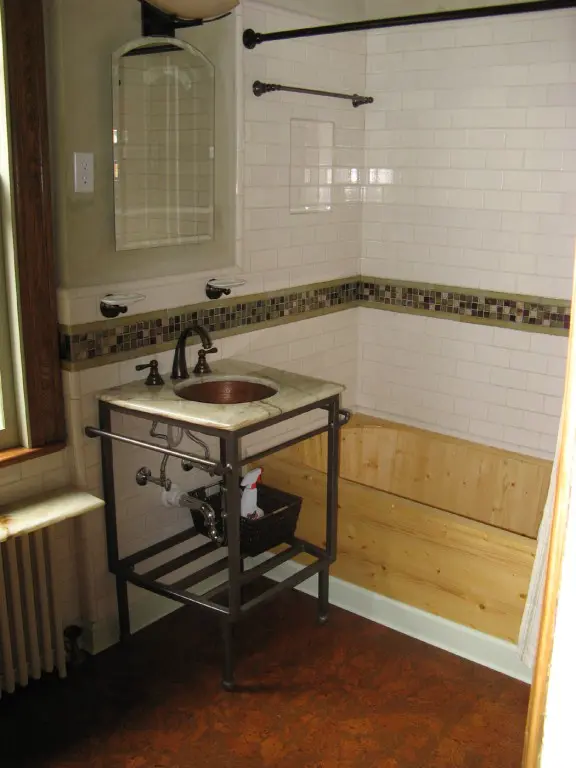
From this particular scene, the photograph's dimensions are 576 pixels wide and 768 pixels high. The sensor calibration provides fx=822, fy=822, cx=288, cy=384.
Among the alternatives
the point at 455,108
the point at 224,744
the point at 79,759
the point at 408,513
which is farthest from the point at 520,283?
the point at 79,759

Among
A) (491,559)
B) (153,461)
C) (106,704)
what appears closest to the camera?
(106,704)

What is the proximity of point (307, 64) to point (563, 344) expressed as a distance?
1612mm

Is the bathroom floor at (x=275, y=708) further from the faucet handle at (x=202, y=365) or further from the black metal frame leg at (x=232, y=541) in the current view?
the faucet handle at (x=202, y=365)

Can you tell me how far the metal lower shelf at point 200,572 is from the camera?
9.33ft

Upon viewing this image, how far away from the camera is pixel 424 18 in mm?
2588

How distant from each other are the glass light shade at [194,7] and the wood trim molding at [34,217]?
39 centimetres

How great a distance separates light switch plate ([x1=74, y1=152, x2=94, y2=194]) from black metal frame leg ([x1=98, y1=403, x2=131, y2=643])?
724 mm

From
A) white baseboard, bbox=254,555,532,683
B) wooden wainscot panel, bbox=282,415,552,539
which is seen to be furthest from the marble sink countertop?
white baseboard, bbox=254,555,532,683

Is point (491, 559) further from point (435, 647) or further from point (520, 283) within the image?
point (520, 283)

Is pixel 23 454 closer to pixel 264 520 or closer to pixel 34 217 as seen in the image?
pixel 34 217

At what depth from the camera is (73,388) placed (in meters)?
2.79

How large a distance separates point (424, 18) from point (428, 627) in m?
2.14

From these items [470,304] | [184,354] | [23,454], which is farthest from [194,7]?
[470,304]

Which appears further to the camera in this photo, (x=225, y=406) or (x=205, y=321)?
(x=205, y=321)
